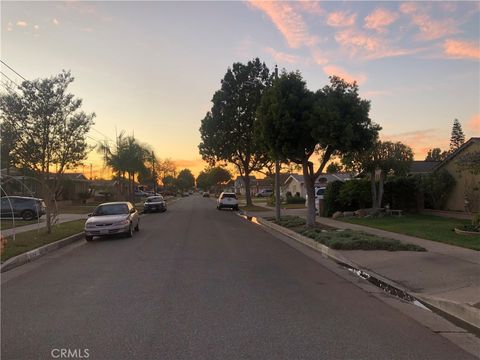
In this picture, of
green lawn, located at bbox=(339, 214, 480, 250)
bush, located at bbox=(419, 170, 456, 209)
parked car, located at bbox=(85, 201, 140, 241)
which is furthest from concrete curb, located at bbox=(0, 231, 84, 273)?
bush, located at bbox=(419, 170, 456, 209)

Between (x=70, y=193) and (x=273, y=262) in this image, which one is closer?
(x=273, y=262)

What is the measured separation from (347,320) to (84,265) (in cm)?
761

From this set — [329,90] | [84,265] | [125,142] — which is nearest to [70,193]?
[125,142]

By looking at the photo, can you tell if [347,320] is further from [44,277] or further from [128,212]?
[128,212]

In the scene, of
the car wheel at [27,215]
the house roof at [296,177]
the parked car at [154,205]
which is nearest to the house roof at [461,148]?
the parked car at [154,205]

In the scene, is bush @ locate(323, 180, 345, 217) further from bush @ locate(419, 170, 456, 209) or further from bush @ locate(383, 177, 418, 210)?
bush @ locate(419, 170, 456, 209)

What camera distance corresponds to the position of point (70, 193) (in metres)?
A: 58.9

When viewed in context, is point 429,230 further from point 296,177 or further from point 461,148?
point 296,177

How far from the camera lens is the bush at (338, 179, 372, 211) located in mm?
28766

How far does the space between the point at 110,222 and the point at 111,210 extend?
1.74m

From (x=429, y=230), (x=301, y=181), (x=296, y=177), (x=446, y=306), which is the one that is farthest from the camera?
(x=296, y=177)

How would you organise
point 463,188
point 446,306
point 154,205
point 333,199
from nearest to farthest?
point 446,306, point 463,188, point 333,199, point 154,205

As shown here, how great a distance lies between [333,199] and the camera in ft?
99.2

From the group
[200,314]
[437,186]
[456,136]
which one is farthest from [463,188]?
[456,136]
